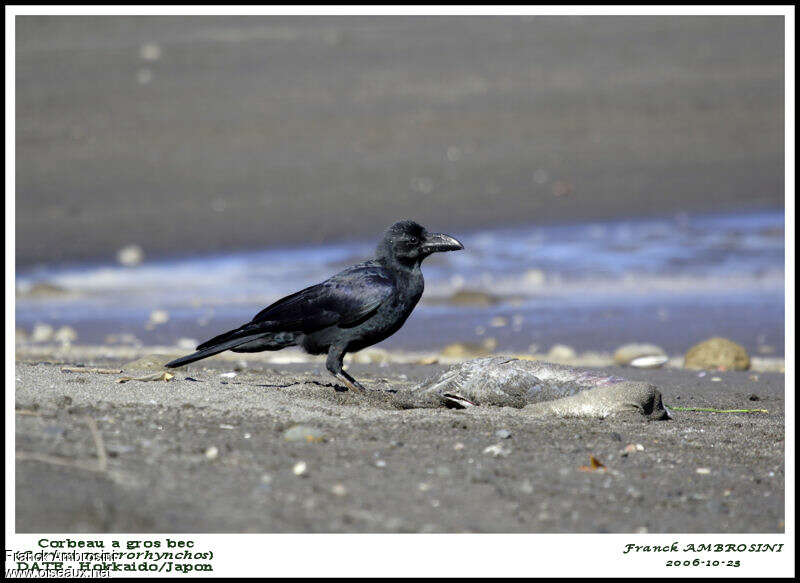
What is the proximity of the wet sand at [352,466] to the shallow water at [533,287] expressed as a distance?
3.27m

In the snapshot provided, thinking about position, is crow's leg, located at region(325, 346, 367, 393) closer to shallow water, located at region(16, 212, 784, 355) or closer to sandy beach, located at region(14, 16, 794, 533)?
sandy beach, located at region(14, 16, 794, 533)

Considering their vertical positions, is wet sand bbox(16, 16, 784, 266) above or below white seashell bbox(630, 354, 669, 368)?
above

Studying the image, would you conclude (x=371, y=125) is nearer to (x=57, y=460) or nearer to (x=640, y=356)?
(x=640, y=356)

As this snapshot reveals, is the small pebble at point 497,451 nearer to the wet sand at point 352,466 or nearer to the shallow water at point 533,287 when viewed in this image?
the wet sand at point 352,466

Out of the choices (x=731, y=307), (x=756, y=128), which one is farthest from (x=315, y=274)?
(x=756, y=128)

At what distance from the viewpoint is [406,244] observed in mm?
6230

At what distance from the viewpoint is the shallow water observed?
8.95 meters

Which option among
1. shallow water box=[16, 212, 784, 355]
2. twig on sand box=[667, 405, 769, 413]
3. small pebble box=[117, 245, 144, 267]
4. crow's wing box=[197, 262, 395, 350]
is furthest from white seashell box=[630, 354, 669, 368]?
small pebble box=[117, 245, 144, 267]

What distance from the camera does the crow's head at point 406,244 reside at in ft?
20.4

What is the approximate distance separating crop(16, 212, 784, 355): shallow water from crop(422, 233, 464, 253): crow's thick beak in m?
2.18

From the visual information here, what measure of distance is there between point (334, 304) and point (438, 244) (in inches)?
28.9

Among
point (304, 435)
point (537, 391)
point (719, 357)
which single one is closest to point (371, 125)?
point (719, 357)

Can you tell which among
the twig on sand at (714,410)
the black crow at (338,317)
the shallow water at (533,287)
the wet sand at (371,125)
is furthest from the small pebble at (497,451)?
the wet sand at (371,125)

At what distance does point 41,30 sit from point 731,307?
A: 46.1 feet
